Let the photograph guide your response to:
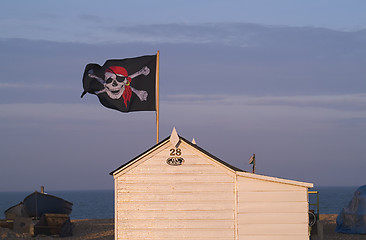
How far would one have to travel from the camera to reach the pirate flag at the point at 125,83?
22297 millimetres

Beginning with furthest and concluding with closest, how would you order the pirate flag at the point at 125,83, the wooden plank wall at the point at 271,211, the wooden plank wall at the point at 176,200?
the pirate flag at the point at 125,83
the wooden plank wall at the point at 176,200
the wooden plank wall at the point at 271,211

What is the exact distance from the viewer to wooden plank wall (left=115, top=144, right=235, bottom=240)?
19953 mm

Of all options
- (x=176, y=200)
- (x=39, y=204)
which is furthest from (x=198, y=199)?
(x=39, y=204)

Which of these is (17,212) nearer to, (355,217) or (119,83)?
(119,83)

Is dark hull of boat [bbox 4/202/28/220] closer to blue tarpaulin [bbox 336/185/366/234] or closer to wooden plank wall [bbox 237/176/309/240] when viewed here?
blue tarpaulin [bbox 336/185/366/234]

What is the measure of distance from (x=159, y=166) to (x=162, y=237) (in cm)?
230

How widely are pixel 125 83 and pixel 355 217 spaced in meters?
15.1

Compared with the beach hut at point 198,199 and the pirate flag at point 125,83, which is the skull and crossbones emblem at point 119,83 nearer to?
the pirate flag at point 125,83

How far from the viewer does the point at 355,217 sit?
31.1 metres

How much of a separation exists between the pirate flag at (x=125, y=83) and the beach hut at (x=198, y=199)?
8.89ft

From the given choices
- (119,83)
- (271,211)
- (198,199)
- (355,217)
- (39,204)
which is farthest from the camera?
Answer: (39,204)

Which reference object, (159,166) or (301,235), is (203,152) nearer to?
(159,166)

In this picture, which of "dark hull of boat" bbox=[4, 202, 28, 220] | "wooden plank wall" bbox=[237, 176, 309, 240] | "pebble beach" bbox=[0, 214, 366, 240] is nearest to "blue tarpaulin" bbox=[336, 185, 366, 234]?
"pebble beach" bbox=[0, 214, 366, 240]

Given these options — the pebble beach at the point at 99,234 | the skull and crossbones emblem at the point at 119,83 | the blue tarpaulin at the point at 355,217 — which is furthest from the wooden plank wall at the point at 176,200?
the blue tarpaulin at the point at 355,217
